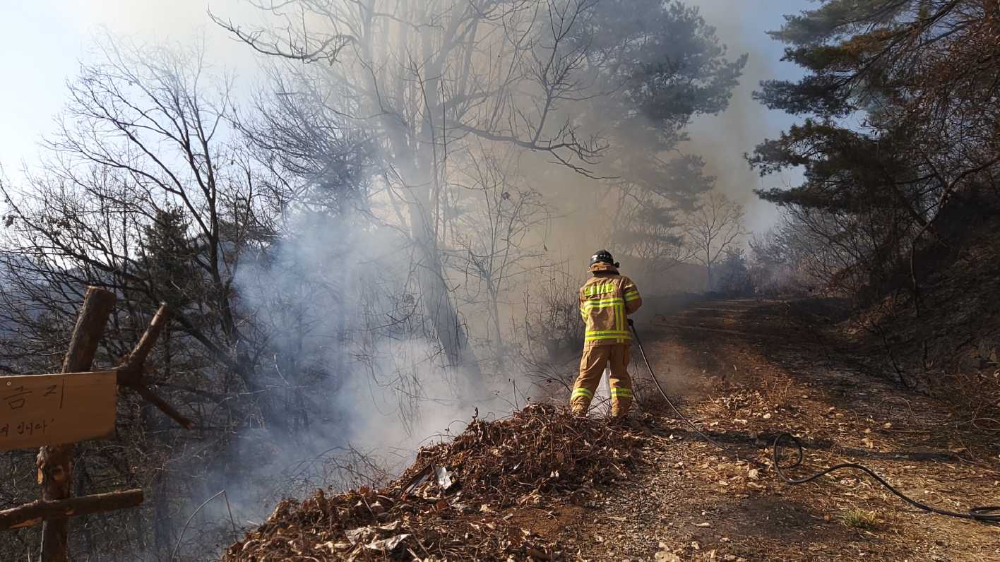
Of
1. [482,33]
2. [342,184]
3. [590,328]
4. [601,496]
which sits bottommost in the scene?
[601,496]

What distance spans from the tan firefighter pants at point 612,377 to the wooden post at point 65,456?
4429 mm

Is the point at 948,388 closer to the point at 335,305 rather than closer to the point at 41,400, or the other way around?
the point at 41,400

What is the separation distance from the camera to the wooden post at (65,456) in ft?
8.74

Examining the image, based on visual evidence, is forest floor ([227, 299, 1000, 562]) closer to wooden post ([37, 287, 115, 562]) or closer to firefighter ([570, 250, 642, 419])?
firefighter ([570, 250, 642, 419])

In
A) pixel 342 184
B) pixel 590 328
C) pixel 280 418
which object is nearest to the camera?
pixel 590 328

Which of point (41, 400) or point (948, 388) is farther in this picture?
point (948, 388)

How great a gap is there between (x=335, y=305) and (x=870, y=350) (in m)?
9.82

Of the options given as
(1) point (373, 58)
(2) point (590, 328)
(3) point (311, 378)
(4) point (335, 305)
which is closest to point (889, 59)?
(2) point (590, 328)

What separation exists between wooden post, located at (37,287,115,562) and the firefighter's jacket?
15.0ft

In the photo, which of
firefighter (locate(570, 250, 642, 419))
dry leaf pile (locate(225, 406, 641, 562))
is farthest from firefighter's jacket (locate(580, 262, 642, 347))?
dry leaf pile (locate(225, 406, 641, 562))

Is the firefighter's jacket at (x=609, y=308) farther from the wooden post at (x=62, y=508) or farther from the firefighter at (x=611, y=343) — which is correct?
the wooden post at (x=62, y=508)

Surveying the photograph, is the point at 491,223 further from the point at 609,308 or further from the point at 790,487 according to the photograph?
the point at 790,487

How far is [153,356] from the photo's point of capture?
11039 millimetres

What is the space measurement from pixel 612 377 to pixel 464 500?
2462 mm
